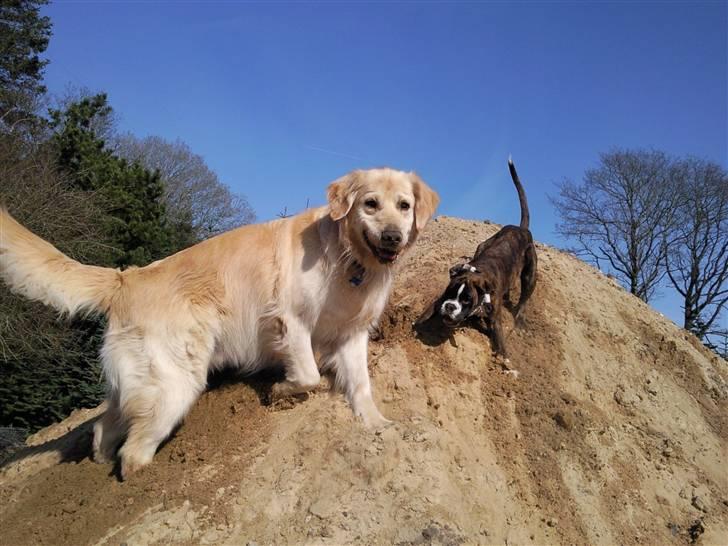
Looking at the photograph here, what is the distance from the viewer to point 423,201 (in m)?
5.72

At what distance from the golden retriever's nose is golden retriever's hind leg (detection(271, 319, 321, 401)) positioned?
3.98ft

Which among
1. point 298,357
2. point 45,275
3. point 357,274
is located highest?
point 357,274

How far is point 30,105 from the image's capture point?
68.3 ft

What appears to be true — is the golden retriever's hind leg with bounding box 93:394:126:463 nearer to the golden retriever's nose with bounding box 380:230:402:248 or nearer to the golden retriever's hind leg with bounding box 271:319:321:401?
the golden retriever's hind leg with bounding box 271:319:321:401

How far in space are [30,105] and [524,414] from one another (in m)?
21.7

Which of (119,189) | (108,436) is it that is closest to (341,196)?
(108,436)

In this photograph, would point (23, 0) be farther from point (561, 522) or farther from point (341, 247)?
point (561, 522)

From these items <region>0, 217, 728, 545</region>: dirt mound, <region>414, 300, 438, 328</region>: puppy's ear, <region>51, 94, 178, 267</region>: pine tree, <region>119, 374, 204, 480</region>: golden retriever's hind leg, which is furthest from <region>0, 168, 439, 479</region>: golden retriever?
<region>51, 94, 178, 267</region>: pine tree

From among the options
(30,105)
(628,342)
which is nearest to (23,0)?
(30,105)

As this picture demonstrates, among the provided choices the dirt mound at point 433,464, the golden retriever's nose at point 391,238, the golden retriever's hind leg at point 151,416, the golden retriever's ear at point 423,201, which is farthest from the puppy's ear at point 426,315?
the golden retriever's hind leg at point 151,416

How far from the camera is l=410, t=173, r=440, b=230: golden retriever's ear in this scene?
569cm

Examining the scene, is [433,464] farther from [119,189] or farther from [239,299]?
[119,189]

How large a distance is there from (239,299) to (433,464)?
2456 mm

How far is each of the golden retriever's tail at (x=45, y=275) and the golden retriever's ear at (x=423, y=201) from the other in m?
3.15
